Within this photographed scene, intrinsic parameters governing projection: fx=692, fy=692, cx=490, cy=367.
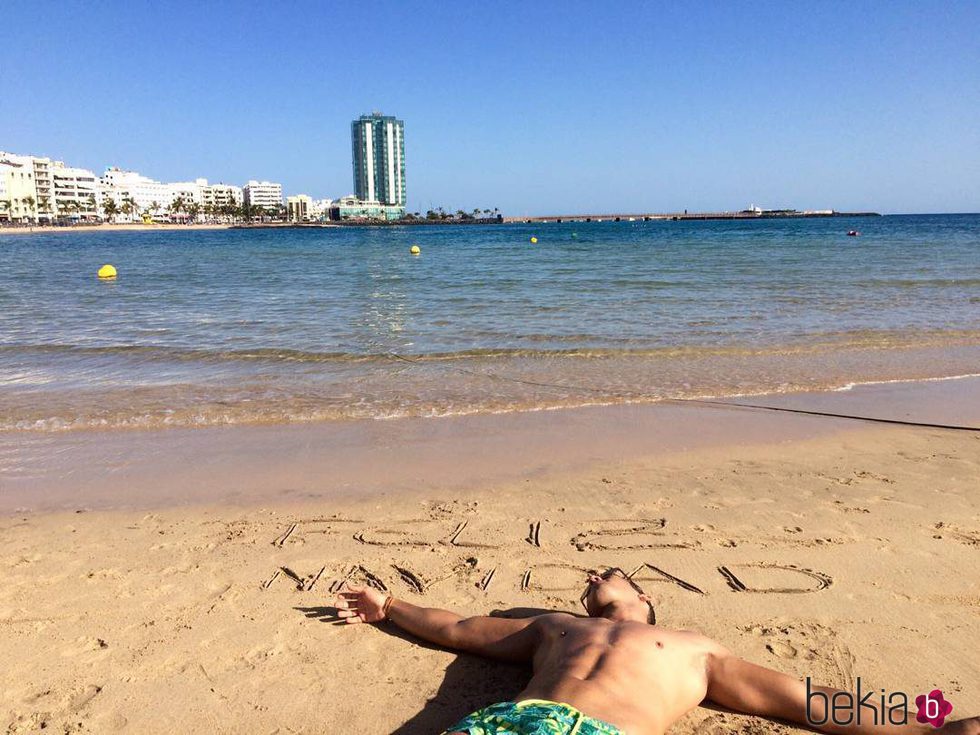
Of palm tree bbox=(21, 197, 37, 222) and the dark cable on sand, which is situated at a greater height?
palm tree bbox=(21, 197, 37, 222)

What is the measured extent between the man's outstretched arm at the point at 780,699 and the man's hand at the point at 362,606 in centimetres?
176

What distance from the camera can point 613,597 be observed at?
12.0ft

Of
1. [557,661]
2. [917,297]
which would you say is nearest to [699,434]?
[557,661]

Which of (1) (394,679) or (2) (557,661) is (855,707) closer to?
(2) (557,661)

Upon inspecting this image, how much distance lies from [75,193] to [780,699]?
180085 millimetres

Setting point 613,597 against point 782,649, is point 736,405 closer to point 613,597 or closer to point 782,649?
point 782,649

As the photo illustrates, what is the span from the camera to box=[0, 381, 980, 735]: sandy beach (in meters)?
3.34

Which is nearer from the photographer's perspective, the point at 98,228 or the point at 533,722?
the point at 533,722

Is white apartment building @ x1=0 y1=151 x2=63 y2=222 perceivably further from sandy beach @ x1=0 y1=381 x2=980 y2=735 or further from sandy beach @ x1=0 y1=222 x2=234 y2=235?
sandy beach @ x1=0 y1=381 x2=980 y2=735

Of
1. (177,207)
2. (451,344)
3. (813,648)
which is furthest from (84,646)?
(177,207)

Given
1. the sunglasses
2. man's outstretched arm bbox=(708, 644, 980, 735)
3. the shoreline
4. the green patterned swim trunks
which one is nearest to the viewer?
the green patterned swim trunks

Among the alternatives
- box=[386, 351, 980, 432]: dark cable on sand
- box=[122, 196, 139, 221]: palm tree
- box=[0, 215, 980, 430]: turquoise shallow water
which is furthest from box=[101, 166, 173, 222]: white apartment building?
box=[386, 351, 980, 432]: dark cable on sand

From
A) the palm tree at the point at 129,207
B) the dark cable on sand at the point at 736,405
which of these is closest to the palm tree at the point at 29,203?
the palm tree at the point at 129,207

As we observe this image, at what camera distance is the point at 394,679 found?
344cm
